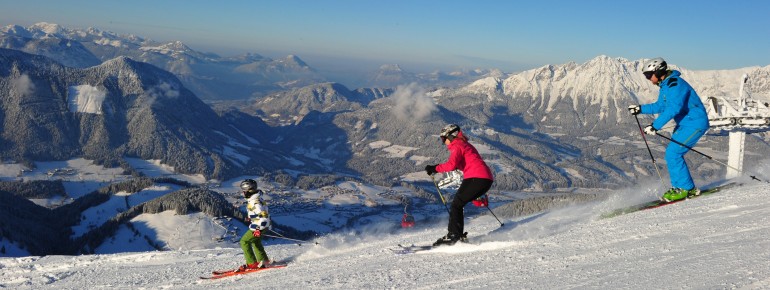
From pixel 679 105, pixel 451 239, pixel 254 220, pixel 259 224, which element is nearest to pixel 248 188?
pixel 254 220

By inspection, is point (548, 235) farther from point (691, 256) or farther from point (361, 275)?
point (361, 275)

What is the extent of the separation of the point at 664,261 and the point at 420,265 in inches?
187

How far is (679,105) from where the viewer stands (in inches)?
538

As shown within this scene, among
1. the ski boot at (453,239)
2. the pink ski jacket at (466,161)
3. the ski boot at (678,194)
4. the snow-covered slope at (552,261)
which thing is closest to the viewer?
the snow-covered slope at (552,261)

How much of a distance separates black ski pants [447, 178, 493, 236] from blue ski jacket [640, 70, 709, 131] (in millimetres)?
5522

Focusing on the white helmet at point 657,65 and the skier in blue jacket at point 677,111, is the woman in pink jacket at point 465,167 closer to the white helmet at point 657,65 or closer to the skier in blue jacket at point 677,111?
the skier in blue jacket at point 677,111

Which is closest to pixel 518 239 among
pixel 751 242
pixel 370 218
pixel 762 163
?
pixel 751 242

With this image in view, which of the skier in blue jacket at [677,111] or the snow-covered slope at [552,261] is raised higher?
the skier in blue jacket at [677,111]

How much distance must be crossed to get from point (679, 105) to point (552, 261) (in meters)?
6.54

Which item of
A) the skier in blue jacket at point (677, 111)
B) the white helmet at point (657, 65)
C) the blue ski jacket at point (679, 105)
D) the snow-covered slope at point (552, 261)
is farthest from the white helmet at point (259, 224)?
the white helmet at point (657, 65)

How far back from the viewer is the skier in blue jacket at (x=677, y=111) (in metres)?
13.7

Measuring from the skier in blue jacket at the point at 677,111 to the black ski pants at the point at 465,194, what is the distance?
5.26 meters

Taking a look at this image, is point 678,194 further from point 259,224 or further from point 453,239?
point 259,224

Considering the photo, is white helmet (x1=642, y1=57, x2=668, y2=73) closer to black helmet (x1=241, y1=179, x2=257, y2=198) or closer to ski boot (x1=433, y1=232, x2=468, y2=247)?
ski boot (x1=433, y1=232, x2=468, y2=247)
